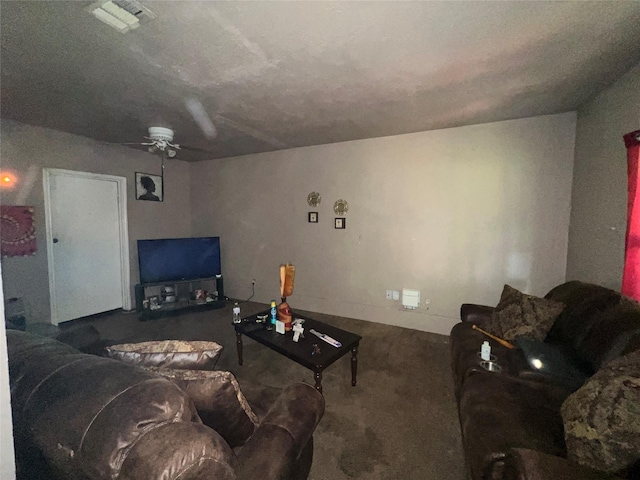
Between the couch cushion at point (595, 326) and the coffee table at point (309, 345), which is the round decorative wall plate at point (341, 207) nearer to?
the coffee table at point (309, 345)

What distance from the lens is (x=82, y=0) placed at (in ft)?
4.18

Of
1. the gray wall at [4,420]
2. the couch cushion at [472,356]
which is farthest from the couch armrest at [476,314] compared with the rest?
the gray wall at [4,420]

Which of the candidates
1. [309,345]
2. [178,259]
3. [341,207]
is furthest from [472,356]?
[178,259]

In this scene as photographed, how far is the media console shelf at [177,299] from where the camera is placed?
377cm

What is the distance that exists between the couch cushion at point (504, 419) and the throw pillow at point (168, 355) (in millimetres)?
1184

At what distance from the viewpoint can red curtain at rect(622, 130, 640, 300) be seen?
1.67m

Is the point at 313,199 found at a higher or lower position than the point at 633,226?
higher

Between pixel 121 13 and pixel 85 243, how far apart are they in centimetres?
335

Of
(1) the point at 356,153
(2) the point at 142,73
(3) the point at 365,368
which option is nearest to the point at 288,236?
(1) the point at 356,153

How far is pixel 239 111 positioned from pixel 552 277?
3.55 m

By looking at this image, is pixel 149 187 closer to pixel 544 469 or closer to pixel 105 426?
pixel 105 426

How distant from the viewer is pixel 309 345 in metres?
2.14

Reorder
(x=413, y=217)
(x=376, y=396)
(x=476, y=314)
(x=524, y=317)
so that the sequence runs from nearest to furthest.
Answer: (x=524, y=317)
(x=376, y=396)
(x=476, y=314)
(x=413, y=217)

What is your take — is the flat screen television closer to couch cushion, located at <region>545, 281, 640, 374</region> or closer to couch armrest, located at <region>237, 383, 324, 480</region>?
couch armrest, located at <region>237, 383, 324, 480</region>
